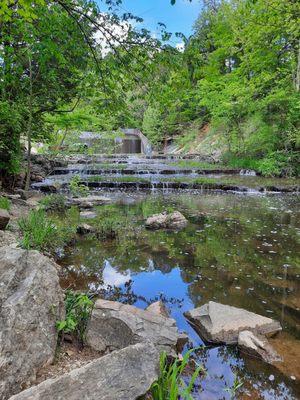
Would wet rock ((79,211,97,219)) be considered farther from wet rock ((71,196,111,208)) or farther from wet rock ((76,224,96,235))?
wet rock ((76,224,96,235))

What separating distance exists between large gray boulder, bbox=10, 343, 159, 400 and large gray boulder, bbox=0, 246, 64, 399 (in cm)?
27

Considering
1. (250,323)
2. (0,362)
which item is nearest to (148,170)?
(250,323)

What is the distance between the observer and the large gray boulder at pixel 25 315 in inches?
81.6

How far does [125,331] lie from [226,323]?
117 centimetres

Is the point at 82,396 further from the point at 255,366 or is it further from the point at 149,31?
the point at 149,31

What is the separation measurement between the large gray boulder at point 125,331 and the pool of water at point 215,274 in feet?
1.16

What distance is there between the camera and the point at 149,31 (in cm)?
512

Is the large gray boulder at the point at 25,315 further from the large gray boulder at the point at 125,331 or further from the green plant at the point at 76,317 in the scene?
the large gray boulder at the point at 125,331

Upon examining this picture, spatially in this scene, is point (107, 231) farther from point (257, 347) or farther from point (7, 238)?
point (257, 347)

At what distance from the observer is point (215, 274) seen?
5.06 metres

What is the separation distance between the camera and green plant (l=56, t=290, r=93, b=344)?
2.64 metres

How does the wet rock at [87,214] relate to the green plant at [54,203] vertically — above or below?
below

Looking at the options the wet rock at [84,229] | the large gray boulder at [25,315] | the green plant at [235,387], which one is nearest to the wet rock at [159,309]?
the green plant at [235,387]

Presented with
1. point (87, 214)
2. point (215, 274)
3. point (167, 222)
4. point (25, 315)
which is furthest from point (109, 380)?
point (87, 214)
